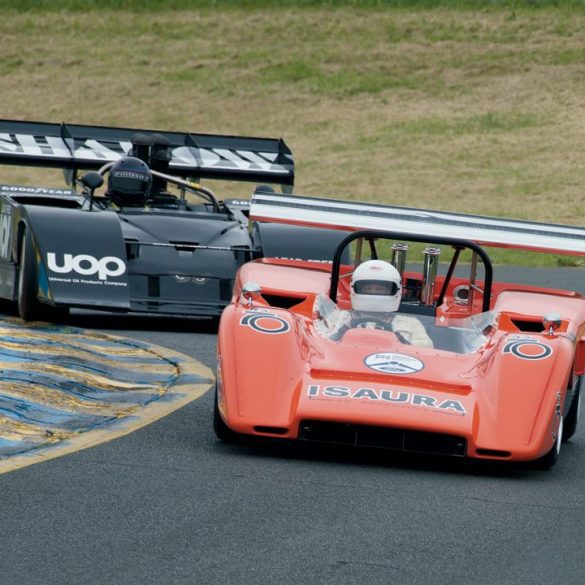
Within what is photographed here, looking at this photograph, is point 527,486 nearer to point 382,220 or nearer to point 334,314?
point 334,314

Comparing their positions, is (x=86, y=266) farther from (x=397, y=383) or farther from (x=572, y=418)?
Result: (x=397, y=383)

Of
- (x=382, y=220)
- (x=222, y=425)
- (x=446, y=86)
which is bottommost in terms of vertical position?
(x=446, y=86)

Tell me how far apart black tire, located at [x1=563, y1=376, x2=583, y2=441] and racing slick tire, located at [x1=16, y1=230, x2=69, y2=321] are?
16.1ft

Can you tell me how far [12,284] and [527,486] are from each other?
6464 millimetres

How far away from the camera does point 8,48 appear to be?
165 ft

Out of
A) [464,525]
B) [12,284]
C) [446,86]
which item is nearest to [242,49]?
[446,86]

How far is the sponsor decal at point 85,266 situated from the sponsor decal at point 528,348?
4868 mm

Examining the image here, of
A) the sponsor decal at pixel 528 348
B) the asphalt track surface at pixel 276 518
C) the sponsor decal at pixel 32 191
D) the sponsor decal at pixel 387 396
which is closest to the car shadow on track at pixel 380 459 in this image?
the asphalt track surface at pixel 276 518

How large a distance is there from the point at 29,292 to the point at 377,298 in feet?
14.5

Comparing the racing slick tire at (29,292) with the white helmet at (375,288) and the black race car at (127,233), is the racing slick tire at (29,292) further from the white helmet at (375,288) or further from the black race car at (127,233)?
the white helmet at (375,288)

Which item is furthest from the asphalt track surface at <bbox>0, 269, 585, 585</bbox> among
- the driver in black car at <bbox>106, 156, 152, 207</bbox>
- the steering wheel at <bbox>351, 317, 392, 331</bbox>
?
the driver in black car at <bbox>106, 156, 152, 207</bbox>

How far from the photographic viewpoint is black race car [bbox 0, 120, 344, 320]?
12.3 meters

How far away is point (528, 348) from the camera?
8047mm

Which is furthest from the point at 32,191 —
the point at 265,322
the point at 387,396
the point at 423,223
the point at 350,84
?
the point at 350,84
